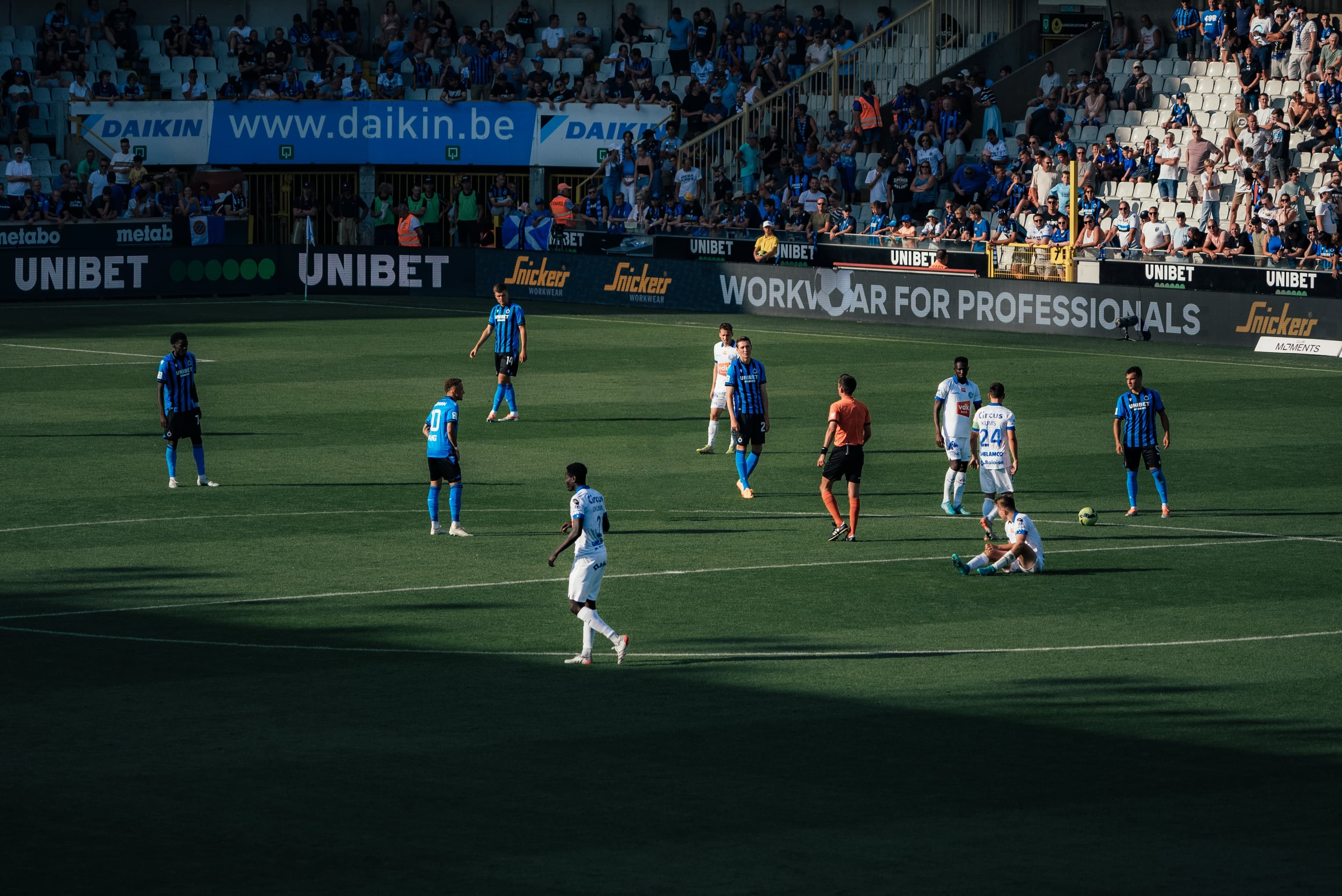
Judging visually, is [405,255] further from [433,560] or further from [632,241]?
[433,560]

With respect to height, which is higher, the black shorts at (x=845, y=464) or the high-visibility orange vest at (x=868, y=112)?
the high-visibility orange vest at (x=868, y=112)

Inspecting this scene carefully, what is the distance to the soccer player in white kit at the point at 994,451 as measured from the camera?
21.8 m

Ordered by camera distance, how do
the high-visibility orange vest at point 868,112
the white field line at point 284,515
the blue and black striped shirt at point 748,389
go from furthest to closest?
the high-visibility orange vest at point 868,112 < the blue and black striped shirt at point 748,389 < the white field line at point 284,515

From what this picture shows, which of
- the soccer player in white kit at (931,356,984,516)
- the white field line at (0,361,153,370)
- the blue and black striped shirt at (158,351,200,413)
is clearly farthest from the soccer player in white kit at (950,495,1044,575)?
the white field line at (0,361,153,370)

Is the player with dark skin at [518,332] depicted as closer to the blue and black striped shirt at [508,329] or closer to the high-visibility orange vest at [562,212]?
the blue and black striped shirt at [508,329]

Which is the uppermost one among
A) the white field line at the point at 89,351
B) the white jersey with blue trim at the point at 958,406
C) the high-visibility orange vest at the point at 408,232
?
the high-visibility orange vest at the point at 408,232

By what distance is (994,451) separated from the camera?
2189 centimetres

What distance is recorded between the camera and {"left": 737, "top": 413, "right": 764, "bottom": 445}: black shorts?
24438 millimetres

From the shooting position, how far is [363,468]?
26.2 m

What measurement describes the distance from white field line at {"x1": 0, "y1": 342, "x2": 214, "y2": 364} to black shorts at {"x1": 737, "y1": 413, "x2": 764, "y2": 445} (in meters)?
16.2

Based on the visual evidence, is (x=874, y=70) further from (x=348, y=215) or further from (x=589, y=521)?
(x=589, y=521)

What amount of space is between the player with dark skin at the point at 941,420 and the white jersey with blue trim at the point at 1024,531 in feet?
11.8

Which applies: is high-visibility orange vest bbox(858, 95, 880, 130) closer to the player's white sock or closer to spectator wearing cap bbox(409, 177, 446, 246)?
spectator wearing cap bbox(409, 177, 446, 246)

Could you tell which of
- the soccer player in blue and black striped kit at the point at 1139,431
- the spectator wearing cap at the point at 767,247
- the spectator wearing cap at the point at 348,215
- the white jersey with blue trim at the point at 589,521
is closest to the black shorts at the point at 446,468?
the white jersey with blue trim at the point at 589,521
